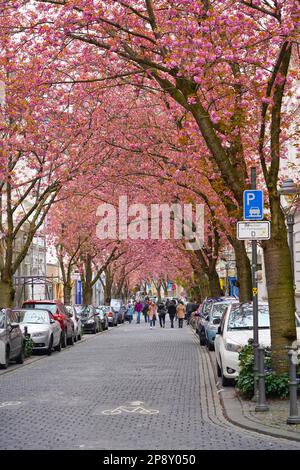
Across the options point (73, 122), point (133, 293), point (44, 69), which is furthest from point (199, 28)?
point (133, 293)

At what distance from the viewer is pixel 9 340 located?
68.5ft

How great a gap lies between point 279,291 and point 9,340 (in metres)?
9.39

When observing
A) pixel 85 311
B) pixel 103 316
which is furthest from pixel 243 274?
Answer: pixel 103 316

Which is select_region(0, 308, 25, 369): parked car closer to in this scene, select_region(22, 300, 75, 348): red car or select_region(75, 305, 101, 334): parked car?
select_region(22, 300, 75, 348): red car

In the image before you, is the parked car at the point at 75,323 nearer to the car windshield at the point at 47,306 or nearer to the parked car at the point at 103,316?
the car windshield at the point at 47,306

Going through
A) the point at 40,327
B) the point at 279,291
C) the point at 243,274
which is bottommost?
the point at 40,327

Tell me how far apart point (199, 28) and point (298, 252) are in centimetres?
2349

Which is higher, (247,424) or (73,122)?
(73,122)

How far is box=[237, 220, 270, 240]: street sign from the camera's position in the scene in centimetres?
1280

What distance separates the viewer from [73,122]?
2741 centimetres

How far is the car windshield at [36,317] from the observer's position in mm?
26172

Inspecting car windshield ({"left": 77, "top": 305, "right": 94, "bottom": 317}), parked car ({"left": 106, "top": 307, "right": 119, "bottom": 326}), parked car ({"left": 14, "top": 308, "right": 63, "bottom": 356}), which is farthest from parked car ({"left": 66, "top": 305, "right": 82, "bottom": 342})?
parked car ({"left": 106, "top": 307, "right": 119, "bottom": 326})

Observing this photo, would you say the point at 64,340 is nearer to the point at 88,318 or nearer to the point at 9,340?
the point at 9,340
